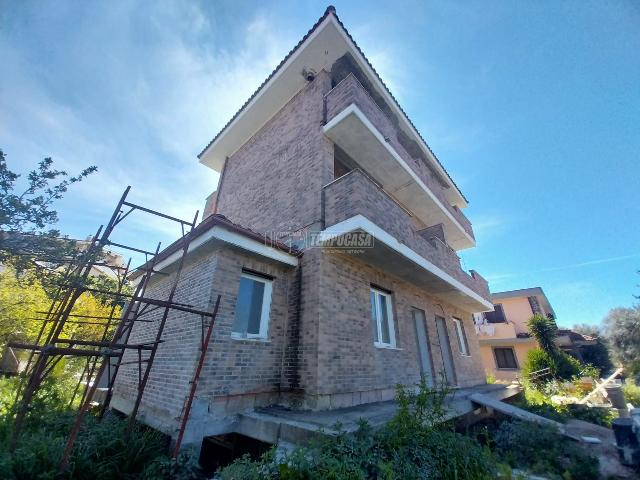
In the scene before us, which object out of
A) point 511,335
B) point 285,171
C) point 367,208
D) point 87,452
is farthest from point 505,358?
point 87,452

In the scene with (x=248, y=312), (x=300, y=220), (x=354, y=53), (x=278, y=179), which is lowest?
(x=248, y=312)

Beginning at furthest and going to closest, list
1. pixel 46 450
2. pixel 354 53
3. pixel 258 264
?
pixel 354 53
pixel 258 264
pixel 46 450

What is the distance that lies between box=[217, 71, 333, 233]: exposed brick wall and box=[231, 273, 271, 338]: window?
1783 millimetres

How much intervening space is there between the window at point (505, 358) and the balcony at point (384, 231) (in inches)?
628

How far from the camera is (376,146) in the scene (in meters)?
7.91

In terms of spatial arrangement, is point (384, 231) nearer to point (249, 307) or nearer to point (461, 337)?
point (249, 307)

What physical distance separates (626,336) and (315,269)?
28845 mm

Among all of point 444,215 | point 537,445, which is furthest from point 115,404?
point 444,215

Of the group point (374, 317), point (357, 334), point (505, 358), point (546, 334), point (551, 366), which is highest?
point (546, 334)

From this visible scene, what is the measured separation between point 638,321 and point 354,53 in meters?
28.5

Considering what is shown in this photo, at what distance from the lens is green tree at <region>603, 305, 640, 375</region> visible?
2055 cm

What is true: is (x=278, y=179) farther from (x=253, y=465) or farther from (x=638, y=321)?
(x=638, y=321)

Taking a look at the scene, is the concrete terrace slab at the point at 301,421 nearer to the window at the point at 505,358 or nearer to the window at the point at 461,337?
the window at the point at 461,337

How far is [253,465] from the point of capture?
3.06 metres
